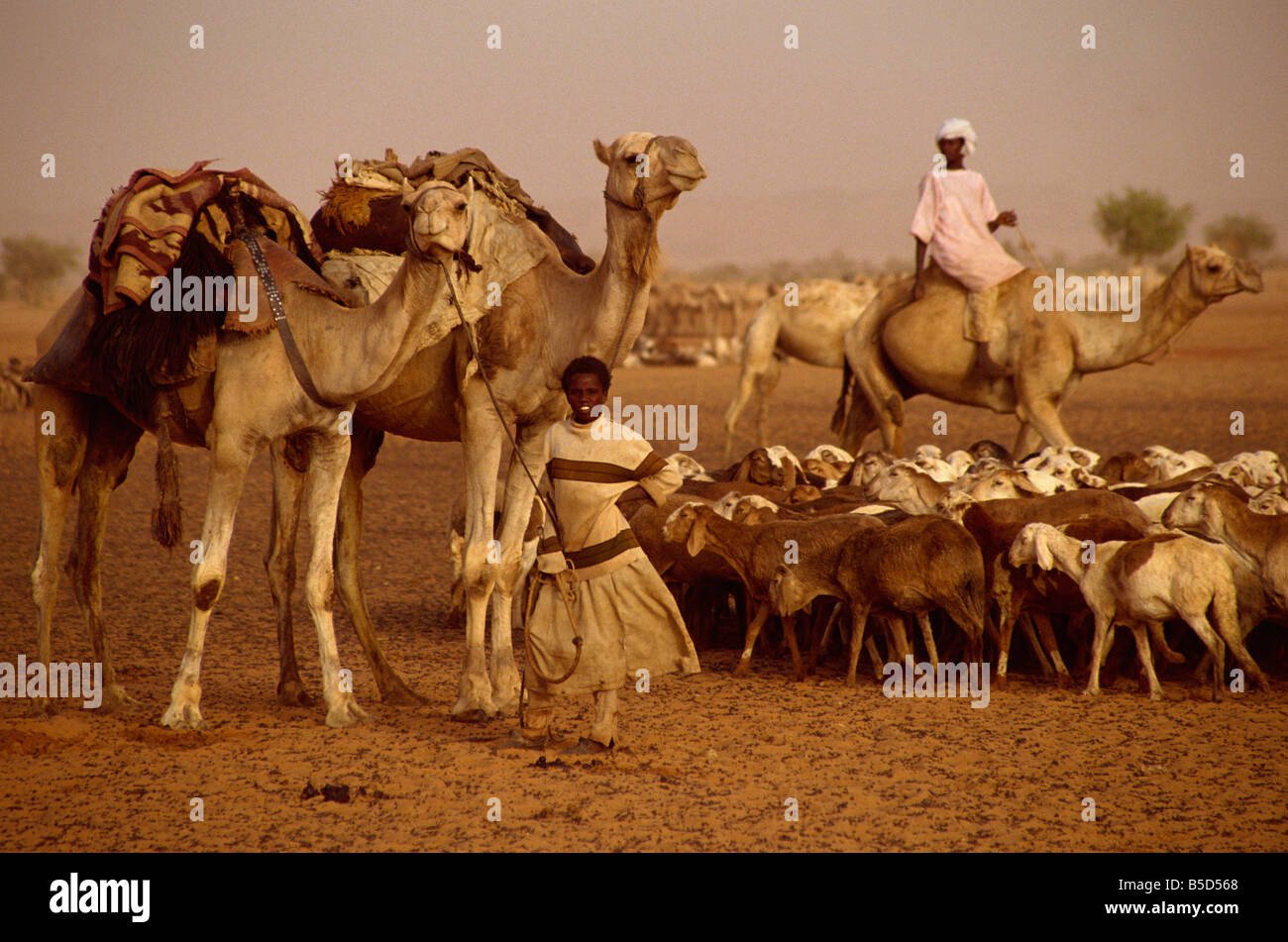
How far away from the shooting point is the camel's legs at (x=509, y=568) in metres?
7.77

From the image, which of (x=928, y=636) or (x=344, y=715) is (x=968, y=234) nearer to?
(x=928, y=636)

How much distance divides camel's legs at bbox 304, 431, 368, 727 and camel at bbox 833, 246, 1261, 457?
295 inches

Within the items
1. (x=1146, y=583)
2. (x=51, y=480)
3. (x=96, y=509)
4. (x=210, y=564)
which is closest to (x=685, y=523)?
(x=1146, y=583)

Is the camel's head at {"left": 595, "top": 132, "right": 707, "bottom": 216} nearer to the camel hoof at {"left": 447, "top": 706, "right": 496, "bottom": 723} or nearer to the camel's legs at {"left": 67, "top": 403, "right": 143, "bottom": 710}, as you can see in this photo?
the camel hoof at {"left": 447, "top": 706, "right": 496, "bottom": 723}

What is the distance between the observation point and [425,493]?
17844 millimetres

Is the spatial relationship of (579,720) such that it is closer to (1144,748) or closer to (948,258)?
(1144,748)

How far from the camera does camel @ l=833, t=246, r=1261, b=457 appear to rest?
1320 cm

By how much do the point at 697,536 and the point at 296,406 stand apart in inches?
98.5

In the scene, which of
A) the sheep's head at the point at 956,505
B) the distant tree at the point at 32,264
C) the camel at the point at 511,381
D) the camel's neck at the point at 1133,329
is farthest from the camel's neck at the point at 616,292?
the distant tree at the point at 32,264

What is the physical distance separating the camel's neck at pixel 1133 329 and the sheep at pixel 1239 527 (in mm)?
5071

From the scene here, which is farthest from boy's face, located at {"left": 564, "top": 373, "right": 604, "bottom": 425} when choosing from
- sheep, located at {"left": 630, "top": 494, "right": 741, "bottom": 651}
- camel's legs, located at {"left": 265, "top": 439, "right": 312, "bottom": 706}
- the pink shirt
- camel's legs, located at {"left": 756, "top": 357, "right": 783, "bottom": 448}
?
camel's legs, located at {"left": 756, "top": 357, "right": 783, "bottom": 448}

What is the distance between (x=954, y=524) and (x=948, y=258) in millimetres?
5617

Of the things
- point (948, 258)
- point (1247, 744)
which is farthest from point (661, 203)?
point (948, 258)

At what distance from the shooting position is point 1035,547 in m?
8.16
